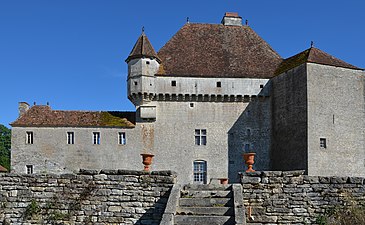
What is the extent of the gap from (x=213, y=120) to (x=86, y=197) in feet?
73.9

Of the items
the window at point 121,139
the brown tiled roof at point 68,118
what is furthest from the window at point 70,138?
the window at point 121,139

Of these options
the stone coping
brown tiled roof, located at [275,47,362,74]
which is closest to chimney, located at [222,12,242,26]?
brown tiled roof, located at [275,47,362,74]

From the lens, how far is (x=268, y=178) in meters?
12.5

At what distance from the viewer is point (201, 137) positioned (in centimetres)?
3422

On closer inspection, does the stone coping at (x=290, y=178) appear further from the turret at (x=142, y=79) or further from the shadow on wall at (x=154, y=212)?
the turret at (x=142, y=79)

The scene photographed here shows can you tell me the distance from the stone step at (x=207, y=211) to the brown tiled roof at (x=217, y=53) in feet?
78.8

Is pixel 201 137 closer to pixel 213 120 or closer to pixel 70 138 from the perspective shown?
pixel 213 120

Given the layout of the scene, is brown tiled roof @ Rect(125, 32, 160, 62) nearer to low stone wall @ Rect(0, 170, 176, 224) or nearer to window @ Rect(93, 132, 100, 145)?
window @ Rect(93, 132, 100, 145)

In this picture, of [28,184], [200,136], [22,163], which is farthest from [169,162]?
[28,184]

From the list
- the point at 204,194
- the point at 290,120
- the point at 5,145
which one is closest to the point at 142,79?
the point at 290,120

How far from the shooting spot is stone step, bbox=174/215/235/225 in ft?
35.3

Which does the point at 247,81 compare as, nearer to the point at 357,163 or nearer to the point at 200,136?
the point at 200,136

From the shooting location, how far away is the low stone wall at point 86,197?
41.4 feet

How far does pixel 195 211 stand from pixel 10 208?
534cm
